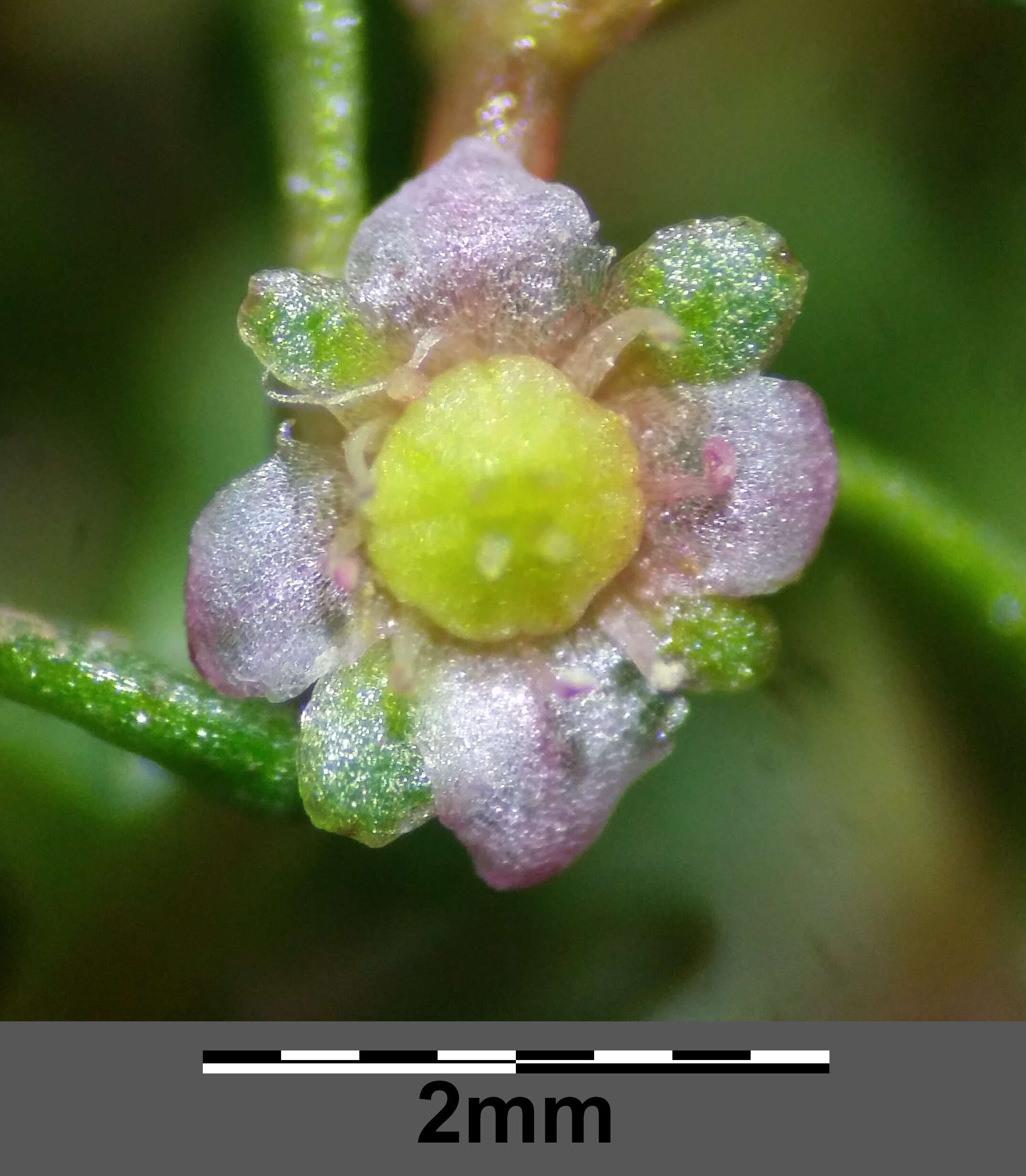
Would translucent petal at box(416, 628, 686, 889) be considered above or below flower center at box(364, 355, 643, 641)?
below

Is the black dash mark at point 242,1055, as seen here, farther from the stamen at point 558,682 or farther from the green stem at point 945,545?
the green stem at point 945,545

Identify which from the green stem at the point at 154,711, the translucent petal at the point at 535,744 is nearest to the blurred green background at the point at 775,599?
the green stem at the point at 154,711

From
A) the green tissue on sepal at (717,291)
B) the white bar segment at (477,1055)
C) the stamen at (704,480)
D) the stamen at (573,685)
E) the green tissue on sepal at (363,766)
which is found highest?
the green tissue on sepal at (717,291)

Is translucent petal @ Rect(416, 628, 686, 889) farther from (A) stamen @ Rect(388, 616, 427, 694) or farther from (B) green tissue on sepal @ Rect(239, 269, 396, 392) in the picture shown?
(B) green tissue on sepal @ Rect(239, 269, 396, 392)

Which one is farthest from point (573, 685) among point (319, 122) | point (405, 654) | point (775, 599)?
point (319, 122)

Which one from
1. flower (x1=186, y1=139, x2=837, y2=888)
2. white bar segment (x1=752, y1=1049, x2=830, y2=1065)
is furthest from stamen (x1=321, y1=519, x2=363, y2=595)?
white bar segment (x1=752, y1=1049, x2=830, y2=1065)
